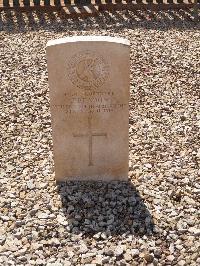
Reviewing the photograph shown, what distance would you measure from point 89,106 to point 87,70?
14.7 inches

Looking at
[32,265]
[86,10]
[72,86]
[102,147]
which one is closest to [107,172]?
[102,147]

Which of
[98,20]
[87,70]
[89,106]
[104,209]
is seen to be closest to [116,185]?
[104,209]

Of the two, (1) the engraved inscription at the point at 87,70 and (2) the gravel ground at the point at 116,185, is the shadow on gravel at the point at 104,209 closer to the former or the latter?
(2) the gravel ground at the point at 116,185

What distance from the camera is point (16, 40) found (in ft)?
27.2

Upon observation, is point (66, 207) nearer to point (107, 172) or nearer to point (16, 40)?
point (107, 172)

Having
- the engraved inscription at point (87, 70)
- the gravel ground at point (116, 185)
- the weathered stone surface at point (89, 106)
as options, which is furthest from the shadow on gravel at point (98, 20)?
the engraved inscription at point (87, 70)

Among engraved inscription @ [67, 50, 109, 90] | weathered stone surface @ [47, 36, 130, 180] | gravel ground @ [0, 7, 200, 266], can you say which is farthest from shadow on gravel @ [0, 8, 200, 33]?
engraved inscription @ [67, 50, 109, 90]

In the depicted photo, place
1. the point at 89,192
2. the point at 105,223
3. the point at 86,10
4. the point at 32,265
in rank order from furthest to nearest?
the point at 86,10, the point at 89,192, the point at 105,223, the point at 32,265

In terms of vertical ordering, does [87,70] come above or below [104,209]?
above

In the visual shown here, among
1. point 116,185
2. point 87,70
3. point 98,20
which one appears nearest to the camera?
point 87,70

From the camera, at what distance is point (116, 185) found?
4363 mm

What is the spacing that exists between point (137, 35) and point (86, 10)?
1738 millimetres

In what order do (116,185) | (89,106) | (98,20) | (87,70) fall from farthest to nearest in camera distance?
1. (98,20)
2. (116,185)
3. (89,106)
4. (87,70)

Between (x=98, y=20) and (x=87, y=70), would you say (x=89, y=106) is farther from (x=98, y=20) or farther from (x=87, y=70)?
(x=98, y=20)
